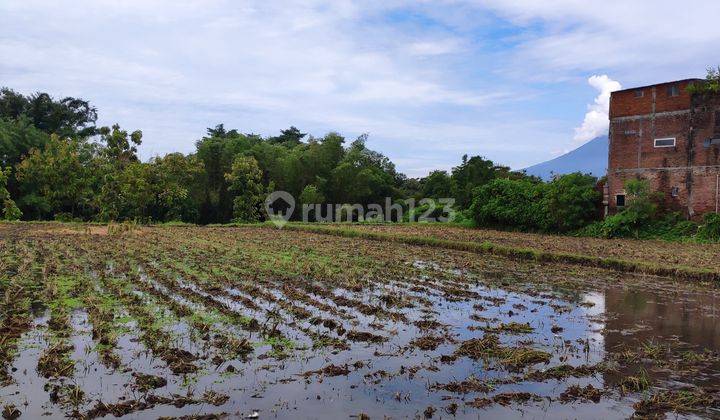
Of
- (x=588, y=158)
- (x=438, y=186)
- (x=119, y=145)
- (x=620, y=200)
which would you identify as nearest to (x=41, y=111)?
(x=119, y=145)

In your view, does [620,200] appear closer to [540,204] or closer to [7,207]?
[540,204]

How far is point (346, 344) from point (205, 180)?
32.7 m

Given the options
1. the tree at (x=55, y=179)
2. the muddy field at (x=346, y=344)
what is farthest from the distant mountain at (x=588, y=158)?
the muddy field at (x=346, y=344)

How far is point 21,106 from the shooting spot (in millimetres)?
39719

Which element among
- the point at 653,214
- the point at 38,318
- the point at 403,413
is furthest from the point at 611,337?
the point at 653,214

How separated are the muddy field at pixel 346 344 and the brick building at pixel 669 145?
41.2ft

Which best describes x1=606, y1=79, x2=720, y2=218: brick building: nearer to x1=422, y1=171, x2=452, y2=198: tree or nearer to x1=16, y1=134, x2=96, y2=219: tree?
x1=422, y1=171, x2=452, y2=198: tree

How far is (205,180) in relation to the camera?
37188 millimetres

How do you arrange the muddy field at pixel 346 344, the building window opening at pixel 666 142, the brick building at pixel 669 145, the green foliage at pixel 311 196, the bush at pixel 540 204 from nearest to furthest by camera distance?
the muddy field at pixel 346 344
the brick building at pixel 669 145
the building window opening at pixel 666 142
the bush at pixel 540 204
the green foliage at pixel 311 196

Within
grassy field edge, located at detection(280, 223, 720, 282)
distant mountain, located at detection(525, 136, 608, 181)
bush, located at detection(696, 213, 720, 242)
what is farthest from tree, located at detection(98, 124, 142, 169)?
distant mountain, located at detection(525, 136, 608, 181)

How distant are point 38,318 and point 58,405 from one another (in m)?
3.36

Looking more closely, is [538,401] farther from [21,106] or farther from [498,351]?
[21,106]

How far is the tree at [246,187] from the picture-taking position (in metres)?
33.8

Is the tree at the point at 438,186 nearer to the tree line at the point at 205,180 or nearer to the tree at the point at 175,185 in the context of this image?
the tree line at the point at 205,180
